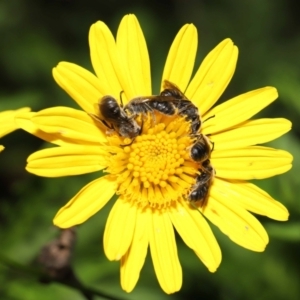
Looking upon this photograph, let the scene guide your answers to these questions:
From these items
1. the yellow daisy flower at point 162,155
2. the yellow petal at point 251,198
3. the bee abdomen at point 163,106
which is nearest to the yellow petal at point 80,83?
the yellow daisy flower at point 162,155

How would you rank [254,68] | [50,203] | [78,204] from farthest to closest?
[254,68]
[50,203]
[78,204]

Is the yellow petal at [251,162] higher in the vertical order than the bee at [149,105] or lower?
lower

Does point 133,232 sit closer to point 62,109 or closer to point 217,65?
point 62,109

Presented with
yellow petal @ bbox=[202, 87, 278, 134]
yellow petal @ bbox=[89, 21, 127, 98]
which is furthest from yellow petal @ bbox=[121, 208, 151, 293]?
yellow petal @ bbox=[89, 21, 127, 98]

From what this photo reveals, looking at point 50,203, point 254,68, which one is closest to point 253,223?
point 50,203

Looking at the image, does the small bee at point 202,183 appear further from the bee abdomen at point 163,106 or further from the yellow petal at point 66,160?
the yellow petal at point 66,160

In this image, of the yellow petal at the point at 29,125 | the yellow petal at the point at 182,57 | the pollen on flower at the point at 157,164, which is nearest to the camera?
the yellow petal at the point at 29,125

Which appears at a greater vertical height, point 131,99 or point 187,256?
point 131,99
